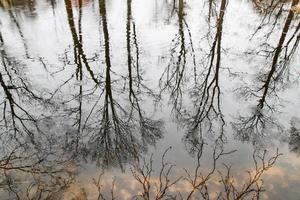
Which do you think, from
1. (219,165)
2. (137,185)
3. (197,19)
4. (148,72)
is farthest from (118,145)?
(197,19)

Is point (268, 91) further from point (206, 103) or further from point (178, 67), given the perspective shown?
point (178, 67)

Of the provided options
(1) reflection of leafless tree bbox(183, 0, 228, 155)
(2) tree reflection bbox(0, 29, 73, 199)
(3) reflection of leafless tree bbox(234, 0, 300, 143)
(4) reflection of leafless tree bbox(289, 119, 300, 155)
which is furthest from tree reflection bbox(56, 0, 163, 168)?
(4) reflection of leafless tree bbox(289, 119, 300, 155)

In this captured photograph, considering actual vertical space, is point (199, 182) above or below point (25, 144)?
below

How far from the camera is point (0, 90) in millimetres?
12977

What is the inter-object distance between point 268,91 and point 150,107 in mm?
4522

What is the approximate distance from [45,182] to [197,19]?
13680mm

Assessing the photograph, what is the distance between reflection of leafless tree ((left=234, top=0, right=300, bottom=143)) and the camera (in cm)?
1084

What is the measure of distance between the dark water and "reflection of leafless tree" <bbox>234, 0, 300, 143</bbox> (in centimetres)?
5

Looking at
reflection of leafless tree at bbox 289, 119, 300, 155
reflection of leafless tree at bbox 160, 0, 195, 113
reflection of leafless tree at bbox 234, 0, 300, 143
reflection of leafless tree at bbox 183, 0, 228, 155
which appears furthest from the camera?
reflection of leafless tree at bbox 160, 0, 195, 113

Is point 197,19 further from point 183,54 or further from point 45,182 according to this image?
point 45,182

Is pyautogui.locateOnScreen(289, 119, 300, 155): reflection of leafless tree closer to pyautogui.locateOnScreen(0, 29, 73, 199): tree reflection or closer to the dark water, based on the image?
the dark water

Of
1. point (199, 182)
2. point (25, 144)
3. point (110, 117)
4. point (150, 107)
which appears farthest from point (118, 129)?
point (199, 182)

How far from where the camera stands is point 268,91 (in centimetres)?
1266

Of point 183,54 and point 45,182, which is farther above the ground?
point 183,54
